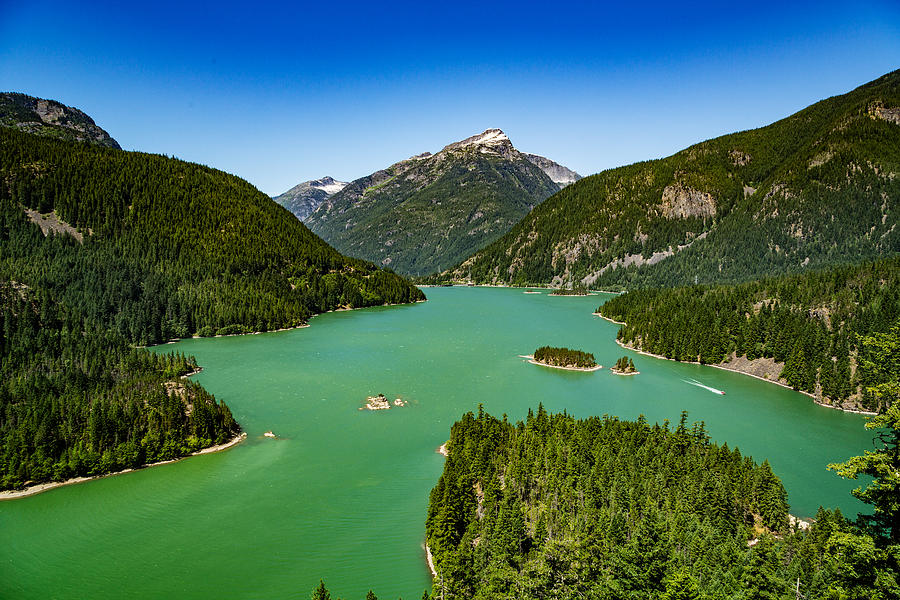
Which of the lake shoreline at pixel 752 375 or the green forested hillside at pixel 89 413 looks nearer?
the green forested hillside at pixel 89 413

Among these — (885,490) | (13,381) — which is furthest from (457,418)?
(13,381)

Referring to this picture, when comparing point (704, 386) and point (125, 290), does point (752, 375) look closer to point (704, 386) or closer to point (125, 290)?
point (704, 386)

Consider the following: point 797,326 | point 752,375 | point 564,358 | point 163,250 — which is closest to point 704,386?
point 752,375

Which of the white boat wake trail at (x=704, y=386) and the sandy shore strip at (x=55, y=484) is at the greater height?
the white boat wake trail at (x=704, y=386)

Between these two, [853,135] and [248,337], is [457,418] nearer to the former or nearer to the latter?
[248,337]

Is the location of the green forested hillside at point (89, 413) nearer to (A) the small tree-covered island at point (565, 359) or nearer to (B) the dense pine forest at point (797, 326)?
(A) the small tree-covered island at point (565, 359)

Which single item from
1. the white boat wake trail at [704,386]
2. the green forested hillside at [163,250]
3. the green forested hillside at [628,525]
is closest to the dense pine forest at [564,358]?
the white boat wake trail at [704,386]
